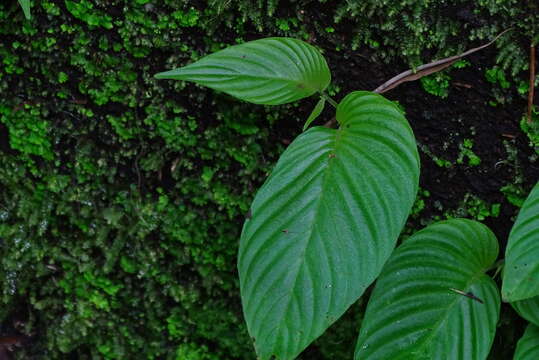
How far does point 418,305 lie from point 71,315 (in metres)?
1.06

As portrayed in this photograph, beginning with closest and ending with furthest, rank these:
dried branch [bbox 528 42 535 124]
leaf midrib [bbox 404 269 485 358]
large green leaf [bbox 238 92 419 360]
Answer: large green leaf [bbox 238 92 419 360] < leaf midrib [bbox 404 269 485 358] < dried branch [bbox 528 42 535 124]

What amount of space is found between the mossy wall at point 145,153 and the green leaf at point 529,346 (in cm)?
44

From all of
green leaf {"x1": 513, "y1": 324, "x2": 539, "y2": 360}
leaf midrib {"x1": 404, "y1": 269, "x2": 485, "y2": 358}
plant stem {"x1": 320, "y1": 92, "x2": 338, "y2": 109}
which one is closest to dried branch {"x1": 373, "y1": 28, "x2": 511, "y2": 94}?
plant stem {"x1": 320, "y1": 92, "x2": 338, "y2": 109}

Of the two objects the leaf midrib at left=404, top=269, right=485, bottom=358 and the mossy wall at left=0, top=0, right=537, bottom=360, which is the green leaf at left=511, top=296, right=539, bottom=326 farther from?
the mossy wall at left=0, top=0, right=537, bottom=360

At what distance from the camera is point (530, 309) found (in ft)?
3.85

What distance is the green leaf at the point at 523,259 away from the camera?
3.42 feet

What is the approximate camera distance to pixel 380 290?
3.81 feet

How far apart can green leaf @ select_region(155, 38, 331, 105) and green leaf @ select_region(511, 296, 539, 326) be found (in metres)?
0.66

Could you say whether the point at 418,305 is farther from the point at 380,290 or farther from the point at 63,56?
the point at 63,56

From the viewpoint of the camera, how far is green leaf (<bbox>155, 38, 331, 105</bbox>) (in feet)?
3.69

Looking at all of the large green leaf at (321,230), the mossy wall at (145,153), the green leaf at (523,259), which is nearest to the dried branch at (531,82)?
the mossy wall at (145,153)

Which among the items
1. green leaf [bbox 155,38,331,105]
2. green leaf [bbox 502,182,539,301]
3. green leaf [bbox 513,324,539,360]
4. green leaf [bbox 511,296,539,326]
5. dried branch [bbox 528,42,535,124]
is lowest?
green leaf [bbox 513,324,539,360]

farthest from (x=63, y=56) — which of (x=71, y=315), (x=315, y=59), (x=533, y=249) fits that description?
(x=533, y=249)

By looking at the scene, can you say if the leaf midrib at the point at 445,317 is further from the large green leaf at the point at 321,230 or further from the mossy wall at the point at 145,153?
the mossy wall at the point at 145,153
